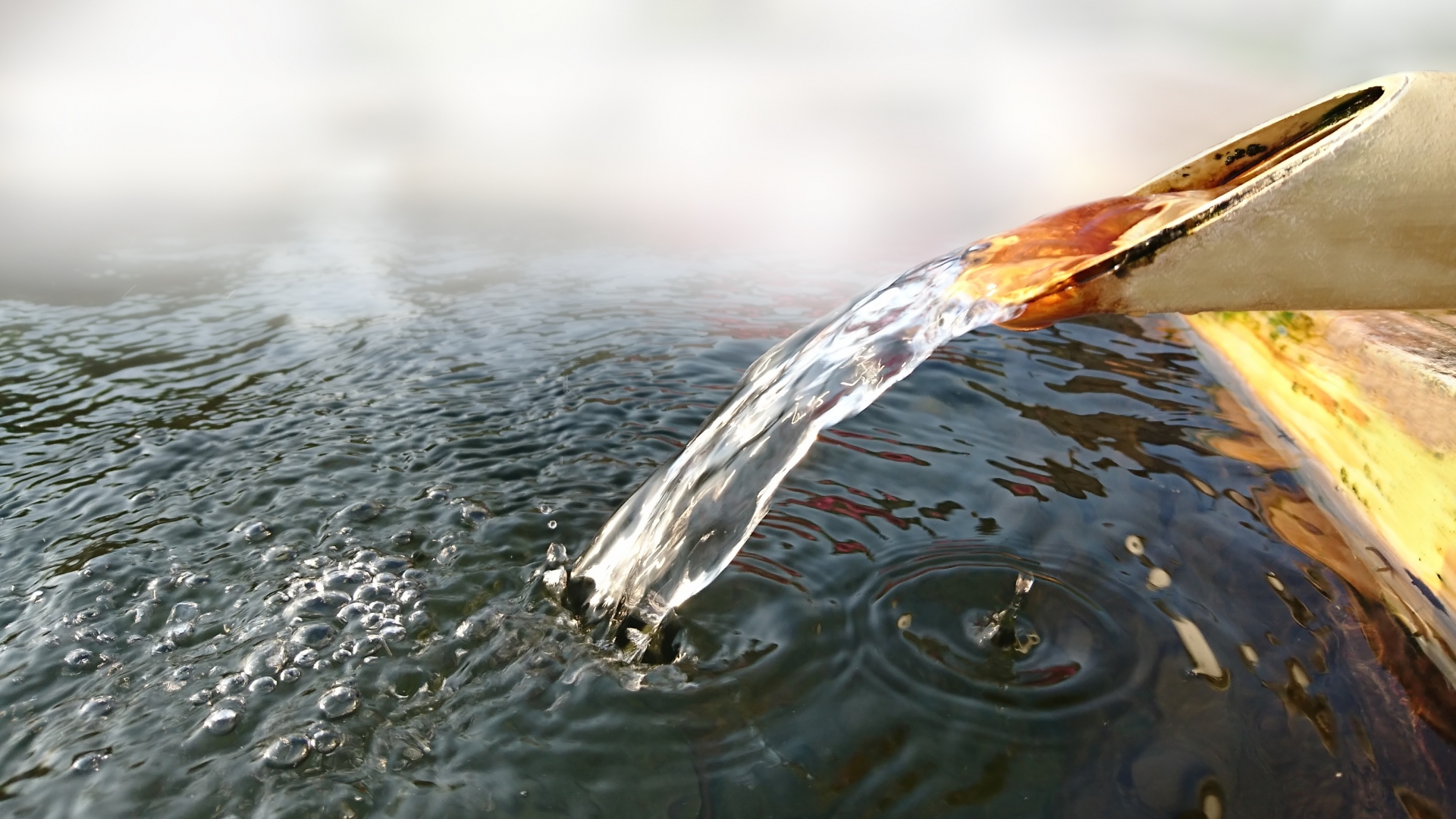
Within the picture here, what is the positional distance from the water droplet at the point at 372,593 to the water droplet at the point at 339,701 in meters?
0.34

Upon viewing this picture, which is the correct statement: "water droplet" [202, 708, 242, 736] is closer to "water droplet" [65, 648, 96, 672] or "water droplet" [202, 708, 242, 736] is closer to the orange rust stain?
"water droplet" [65, 648, 96, 672]

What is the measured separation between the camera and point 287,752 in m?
1.66

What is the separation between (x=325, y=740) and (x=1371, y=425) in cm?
286

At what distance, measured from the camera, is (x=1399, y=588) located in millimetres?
2080

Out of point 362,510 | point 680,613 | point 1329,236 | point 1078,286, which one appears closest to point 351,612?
point 362,510

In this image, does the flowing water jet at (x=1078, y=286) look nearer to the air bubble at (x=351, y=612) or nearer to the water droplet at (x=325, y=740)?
the air bubble at (x=351, y=612)

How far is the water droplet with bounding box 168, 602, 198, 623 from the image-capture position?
6.78 feet

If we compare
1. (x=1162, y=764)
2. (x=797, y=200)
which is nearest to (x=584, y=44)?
(x=797, y=200)

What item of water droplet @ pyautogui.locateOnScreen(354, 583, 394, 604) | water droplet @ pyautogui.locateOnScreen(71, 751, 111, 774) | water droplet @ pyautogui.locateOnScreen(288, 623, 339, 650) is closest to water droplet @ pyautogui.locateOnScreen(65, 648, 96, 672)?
water droplet @ pyautogui.locateOnScreen(71, 751, 111, 774)

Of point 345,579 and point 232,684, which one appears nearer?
point 232,684

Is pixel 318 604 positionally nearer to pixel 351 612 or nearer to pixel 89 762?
pixel 351 612

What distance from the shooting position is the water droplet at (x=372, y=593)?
7.05 feet

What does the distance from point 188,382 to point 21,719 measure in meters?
2.36

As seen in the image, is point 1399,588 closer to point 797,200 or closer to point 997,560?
point 997,560
